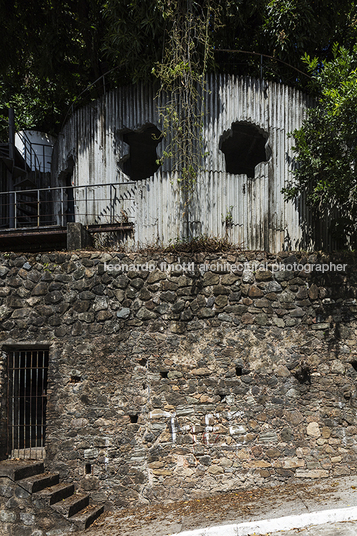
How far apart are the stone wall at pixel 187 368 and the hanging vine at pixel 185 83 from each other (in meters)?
1.95

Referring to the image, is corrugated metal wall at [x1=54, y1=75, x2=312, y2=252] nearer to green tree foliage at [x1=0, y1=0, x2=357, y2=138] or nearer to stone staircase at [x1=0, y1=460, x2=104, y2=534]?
green tree foliage at [x1=0, y1=0, x2=357, y2=138]

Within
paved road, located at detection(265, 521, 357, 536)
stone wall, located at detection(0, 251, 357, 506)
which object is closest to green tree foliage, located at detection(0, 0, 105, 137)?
stone wall, located at detection(0, 251, 357, 506)

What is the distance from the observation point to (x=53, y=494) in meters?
6.00

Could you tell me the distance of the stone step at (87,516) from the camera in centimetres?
589

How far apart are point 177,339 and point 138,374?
846 mm

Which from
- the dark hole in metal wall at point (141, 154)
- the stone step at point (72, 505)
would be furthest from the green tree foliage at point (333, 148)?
the stone step at point (72, 505)

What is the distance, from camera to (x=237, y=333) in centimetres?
673

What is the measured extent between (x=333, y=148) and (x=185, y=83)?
114 inches

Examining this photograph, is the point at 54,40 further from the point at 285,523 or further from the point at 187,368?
the point at 285,523

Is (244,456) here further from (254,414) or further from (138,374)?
(138,374)

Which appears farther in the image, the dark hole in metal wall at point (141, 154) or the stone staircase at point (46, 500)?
the dark hole in metal wall at point (141, 154)

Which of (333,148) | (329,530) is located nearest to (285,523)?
(329,530)

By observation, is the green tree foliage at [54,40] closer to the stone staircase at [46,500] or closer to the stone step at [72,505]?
the stone staircase at [46,500]

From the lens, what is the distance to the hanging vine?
289 inches
